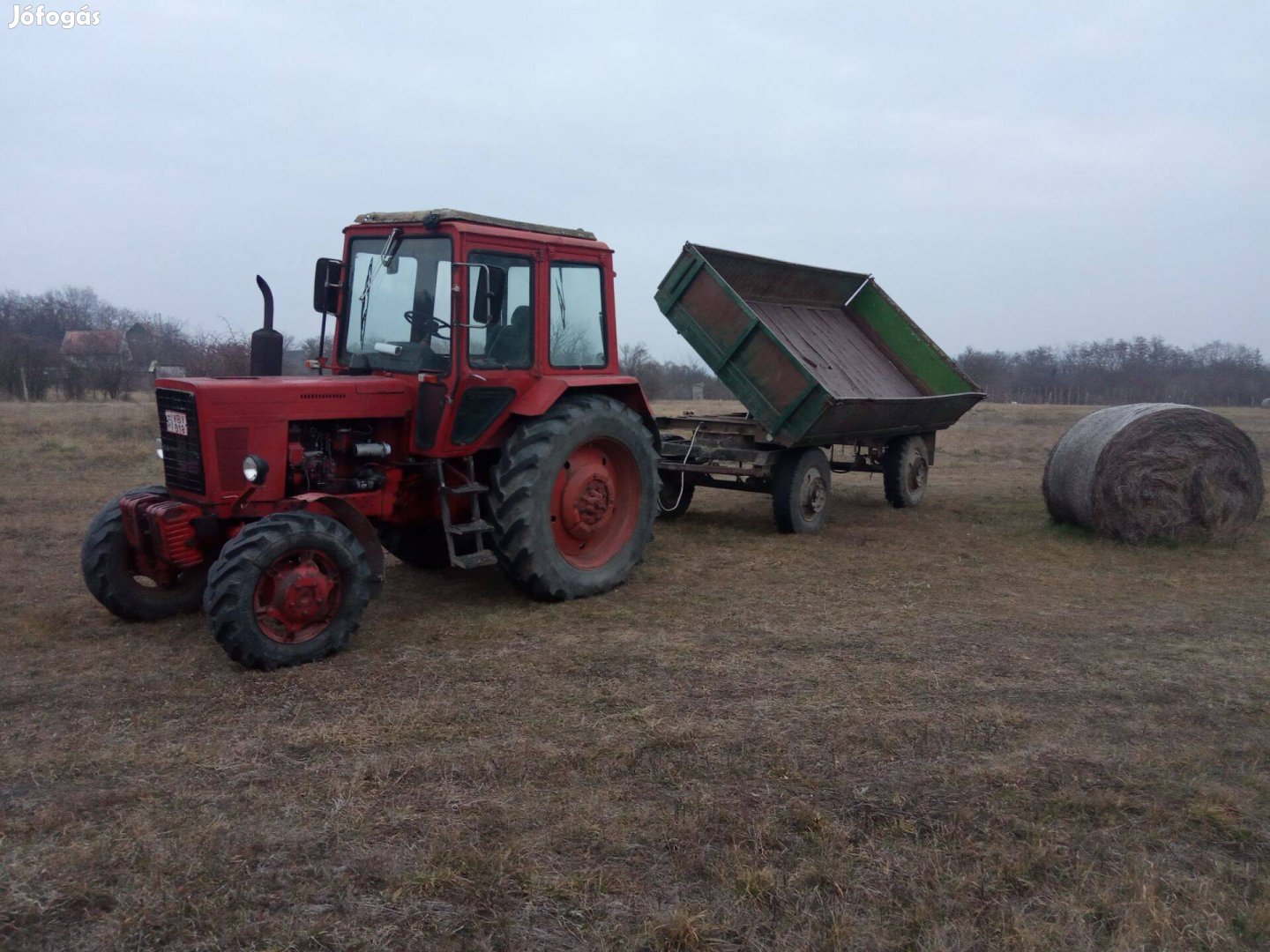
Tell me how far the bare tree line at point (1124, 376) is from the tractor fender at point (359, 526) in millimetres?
31203

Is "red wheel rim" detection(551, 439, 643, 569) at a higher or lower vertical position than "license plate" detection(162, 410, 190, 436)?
lower

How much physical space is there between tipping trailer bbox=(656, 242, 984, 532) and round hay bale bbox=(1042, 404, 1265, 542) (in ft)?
5.68

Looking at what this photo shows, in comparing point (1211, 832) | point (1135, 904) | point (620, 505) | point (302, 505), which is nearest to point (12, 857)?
point (302, 505)

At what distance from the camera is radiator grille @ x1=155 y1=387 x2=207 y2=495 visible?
16.1ft

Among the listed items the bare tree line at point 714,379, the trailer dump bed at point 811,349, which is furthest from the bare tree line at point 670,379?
the trailer dump bed at point 811,349

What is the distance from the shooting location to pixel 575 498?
6070mm

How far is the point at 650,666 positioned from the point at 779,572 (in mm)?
2468

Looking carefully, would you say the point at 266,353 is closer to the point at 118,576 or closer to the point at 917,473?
the point at 118,576

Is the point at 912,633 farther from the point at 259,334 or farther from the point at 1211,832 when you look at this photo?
the point at 259,334

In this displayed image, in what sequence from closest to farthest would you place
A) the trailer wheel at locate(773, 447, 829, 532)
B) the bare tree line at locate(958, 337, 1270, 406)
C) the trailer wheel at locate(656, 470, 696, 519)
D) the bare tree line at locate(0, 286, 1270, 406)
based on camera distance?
1. the trailer wheel at locate(773, 447, 829, 532)
2. the trailer wheel at locate(656, 470, 696, 519)
3. the bare tree line at locate(0, 286, 1270, 406)
4. the bare tree line at locate(958, 337, 1270, 406)

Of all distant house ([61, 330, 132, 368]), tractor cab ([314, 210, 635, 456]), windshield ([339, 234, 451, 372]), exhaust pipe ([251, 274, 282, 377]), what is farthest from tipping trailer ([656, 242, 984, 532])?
distant house ([61, 330, 132, 368])

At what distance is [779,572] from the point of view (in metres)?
7.12

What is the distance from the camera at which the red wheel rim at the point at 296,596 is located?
15.0 ft

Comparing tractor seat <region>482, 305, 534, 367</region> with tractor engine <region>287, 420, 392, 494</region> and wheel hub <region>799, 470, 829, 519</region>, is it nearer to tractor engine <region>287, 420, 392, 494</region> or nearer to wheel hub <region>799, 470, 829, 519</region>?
tractor engine <region>287, 420, 392, 494</region>
